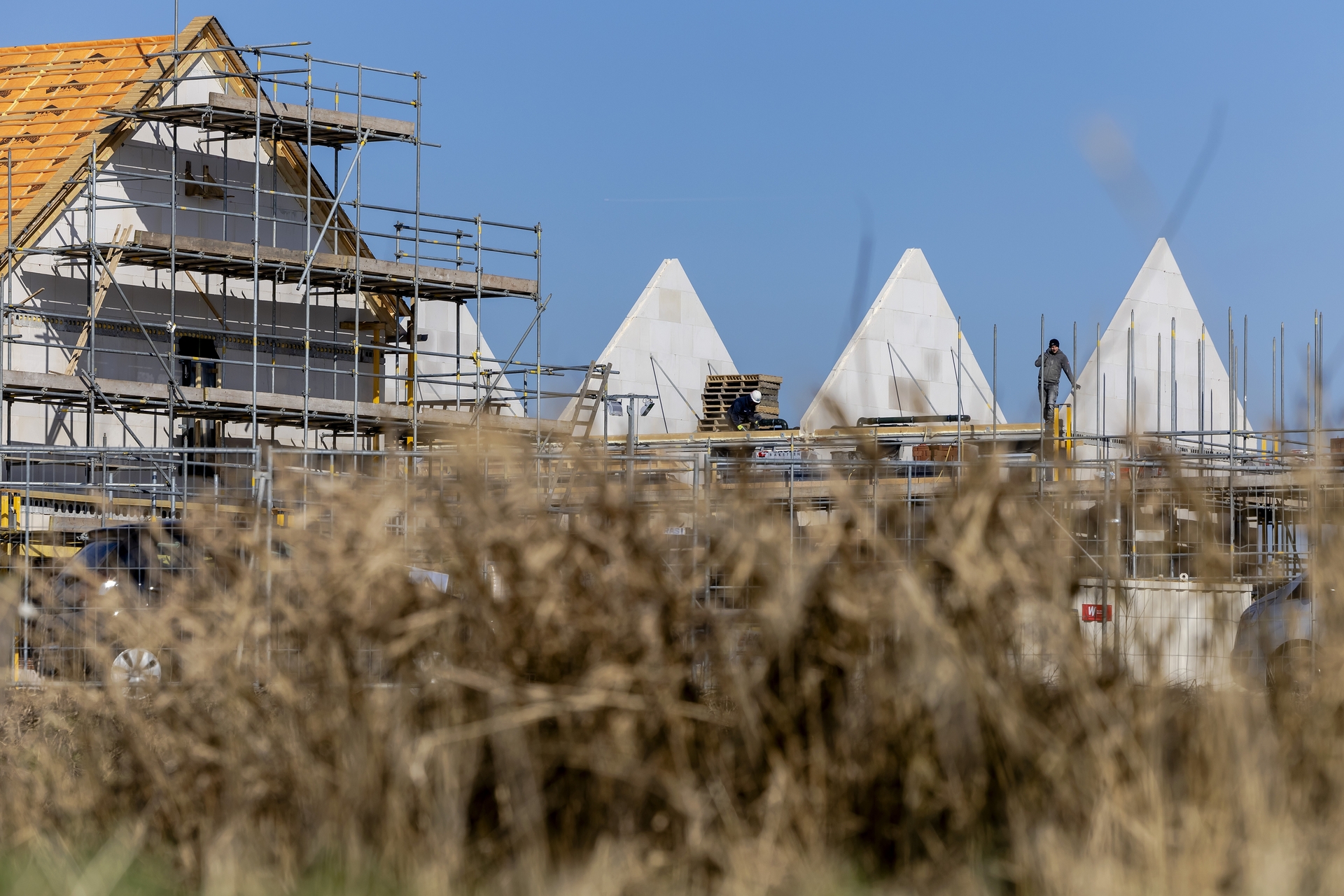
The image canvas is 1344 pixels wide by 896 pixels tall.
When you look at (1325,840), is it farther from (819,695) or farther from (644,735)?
(644,735)

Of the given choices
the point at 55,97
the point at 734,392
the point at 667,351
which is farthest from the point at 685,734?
the point at 667,351

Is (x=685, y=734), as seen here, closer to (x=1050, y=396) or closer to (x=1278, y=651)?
(x=1278, y=651)

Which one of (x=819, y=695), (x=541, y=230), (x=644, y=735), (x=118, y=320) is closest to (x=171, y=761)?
(x=644, y=735)

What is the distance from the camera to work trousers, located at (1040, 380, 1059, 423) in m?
26.0

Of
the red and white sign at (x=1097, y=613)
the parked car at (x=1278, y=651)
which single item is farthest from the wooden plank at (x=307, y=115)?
the parked car at (x=1278, y=651)

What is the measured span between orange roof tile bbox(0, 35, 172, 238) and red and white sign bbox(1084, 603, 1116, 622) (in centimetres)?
1951

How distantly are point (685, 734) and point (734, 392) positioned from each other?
1204 inches

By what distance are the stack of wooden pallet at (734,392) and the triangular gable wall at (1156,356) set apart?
6.53 meters

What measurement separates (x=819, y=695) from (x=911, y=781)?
0.41 m

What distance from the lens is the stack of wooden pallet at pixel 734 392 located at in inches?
1369

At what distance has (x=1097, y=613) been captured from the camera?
658 centimetres

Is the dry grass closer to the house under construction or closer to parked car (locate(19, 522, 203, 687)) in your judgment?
parked car (locate(19, 522, 203, 687))

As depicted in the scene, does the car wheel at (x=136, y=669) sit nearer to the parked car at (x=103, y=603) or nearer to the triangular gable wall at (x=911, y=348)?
the parked car at (x=103, y=603)

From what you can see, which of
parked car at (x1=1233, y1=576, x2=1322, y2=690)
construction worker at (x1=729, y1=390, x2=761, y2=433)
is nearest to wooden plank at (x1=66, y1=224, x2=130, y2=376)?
construction worker at (x1=729, y1=390, x2=761, y2=433)
